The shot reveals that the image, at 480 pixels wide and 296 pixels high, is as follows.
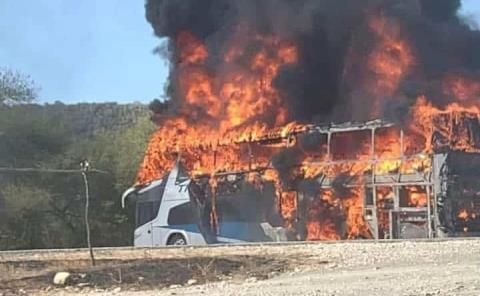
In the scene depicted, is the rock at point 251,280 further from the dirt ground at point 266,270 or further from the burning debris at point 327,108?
the burning debris at point 327,108

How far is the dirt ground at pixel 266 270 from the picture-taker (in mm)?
14836

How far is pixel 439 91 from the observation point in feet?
96.6

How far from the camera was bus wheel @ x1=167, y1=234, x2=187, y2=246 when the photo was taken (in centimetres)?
2993

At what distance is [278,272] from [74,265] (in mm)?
5336

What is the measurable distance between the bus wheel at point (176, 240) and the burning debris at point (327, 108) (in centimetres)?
172

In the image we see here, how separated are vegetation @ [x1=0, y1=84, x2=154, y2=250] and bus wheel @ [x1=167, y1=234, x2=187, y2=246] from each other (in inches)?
346

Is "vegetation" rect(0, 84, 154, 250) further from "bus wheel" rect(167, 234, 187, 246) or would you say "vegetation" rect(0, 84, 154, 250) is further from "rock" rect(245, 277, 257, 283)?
"rock" rect(245, 277, 257, 283)

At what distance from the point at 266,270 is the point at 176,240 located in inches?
492


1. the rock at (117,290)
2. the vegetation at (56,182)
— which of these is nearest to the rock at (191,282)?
the rock at (117,290)

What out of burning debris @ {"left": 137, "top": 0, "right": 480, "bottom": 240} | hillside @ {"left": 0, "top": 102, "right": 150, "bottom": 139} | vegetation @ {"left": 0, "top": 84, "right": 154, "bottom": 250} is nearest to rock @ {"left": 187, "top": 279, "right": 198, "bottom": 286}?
burning debris @ {"left": 137, "top": 0, "right": 480, "bottom": 240}

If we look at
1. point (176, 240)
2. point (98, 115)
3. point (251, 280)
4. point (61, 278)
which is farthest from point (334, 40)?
point (98, 115)

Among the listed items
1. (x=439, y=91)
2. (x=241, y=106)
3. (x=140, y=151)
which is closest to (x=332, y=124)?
(x=439, y=91)

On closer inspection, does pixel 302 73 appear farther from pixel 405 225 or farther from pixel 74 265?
pixel 74 265

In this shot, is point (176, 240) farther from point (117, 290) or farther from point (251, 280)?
point (251, 280)
